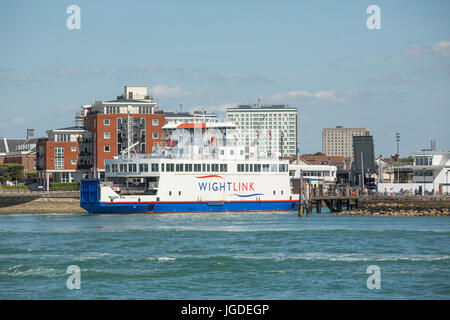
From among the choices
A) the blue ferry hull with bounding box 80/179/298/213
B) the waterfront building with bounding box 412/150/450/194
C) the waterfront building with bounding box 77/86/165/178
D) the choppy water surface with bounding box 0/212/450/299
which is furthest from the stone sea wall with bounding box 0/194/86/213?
the waterfront building with bounding box 412/150/450/194

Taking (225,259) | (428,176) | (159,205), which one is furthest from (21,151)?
(225,259)

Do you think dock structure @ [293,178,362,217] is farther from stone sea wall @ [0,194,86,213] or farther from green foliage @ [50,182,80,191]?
green foliage @ [50,182,80,191]

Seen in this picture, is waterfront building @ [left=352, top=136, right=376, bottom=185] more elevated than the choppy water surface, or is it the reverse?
waterfront building @ [left=352, top=136, right=376, bottom=185]

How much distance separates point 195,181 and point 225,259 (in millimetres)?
34796

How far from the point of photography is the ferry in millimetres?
71688

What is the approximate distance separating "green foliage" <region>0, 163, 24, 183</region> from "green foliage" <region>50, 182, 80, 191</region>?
16944mm

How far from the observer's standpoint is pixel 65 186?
9675 centimetres

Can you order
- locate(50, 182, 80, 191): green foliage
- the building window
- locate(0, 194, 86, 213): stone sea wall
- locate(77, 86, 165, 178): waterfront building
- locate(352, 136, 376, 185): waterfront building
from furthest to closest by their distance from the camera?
locate(352, 136, 376, 185): waterfront building
the building window
locate(77, 86, 165, 178): waterfront building
locate(50, 182, 80, 191): green foliage
locate(0, 194, 86, 213): stone sea wall

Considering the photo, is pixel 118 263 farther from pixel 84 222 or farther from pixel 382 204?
pixel 382 204

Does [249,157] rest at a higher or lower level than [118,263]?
higher

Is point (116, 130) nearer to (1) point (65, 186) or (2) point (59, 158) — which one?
(2) point (59, 158)

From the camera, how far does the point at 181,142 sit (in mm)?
77625
